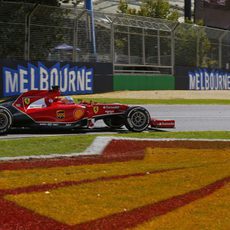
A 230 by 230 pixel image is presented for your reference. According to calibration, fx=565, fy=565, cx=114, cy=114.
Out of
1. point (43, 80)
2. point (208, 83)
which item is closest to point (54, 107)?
point (43, 80)

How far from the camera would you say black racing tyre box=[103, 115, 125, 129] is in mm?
14164

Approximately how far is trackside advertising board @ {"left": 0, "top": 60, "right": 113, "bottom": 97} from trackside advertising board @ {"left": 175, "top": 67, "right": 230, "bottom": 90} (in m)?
6.89

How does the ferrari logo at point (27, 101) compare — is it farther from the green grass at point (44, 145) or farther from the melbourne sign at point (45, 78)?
the melbourne sign at point (45, 78)

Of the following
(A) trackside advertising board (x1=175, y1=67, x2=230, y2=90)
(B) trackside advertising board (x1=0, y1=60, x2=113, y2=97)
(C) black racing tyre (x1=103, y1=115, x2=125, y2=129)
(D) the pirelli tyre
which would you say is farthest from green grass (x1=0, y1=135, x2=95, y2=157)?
(A) trackside advertising board (x1=175, y1=67, x2=230, y2=90)

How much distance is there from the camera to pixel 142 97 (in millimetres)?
29781

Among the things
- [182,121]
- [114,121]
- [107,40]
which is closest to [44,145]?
[114,121]

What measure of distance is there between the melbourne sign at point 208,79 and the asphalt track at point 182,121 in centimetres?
1222

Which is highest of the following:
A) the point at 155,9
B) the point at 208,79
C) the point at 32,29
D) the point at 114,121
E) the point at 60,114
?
the point at 155,9

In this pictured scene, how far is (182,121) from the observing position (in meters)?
18.0

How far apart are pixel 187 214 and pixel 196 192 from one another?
104 centimetres

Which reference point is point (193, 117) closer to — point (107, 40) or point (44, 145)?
point (44, 145)

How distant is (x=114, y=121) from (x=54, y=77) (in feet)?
43.5

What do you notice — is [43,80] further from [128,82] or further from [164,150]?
[164,150]

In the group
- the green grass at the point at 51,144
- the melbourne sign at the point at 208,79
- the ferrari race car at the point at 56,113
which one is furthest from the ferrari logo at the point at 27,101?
the melbourne sign at the point at 208,79
